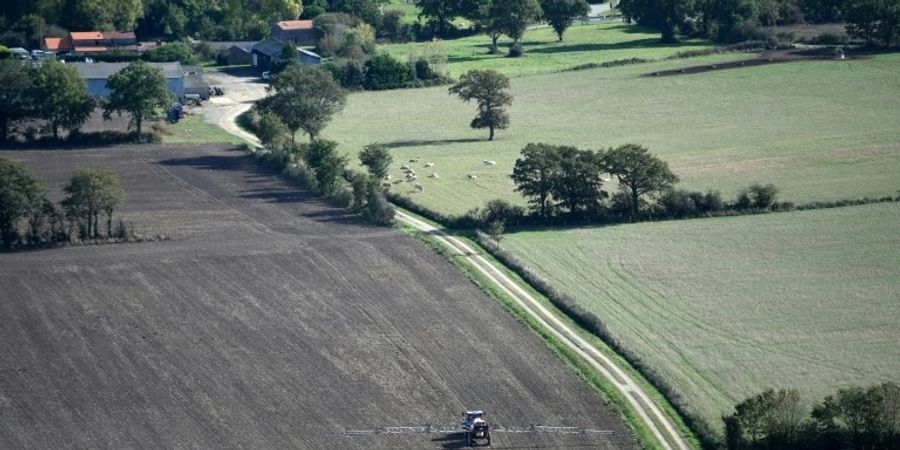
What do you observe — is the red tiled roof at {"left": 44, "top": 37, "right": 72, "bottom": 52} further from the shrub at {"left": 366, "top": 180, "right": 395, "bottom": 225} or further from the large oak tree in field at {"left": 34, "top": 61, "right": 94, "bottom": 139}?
the shrub at {"left": 366, "top": 180, "right": 395, "bottom": 225}

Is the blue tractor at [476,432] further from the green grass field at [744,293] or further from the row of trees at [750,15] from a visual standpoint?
the row of trees at [750,15]

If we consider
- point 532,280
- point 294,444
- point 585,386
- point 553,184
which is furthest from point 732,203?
point 294,444

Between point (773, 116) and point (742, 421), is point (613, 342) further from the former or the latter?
point (773, 116)

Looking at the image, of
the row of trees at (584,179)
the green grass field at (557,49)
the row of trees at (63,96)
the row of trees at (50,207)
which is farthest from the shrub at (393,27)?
the row of trees at (50,207)

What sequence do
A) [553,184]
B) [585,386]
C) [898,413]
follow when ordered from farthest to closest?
[553,184], [585,386], [898,413]

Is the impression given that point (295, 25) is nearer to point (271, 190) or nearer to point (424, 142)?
point (424, 142)

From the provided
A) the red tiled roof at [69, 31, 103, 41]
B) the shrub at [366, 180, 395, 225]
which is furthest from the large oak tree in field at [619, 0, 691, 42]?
the shrub at [366, 180, 395, 225]

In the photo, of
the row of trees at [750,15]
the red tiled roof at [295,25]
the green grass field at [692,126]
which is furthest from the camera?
the red tiled roof at [295,25]
